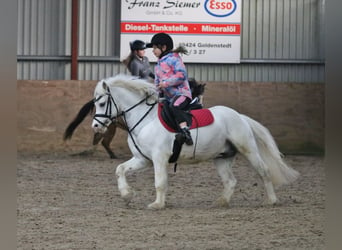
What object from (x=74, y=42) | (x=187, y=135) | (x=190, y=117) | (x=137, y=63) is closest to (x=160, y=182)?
(x=187, y=135)

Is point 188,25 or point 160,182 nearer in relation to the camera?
point 160,182

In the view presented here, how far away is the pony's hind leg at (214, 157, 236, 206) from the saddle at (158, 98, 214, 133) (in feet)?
1.67

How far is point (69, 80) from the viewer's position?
1378cm

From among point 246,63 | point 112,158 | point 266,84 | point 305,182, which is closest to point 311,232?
point 305,182

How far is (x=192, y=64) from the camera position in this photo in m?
14.7

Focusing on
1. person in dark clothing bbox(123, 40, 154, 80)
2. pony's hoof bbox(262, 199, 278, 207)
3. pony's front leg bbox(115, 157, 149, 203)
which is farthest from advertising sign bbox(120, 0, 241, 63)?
pony's front leg bbox(115, 157, 149, 203)

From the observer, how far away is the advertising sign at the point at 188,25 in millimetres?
14438

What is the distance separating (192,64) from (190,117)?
26.0 ft

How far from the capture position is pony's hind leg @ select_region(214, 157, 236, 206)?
7152 millimetres

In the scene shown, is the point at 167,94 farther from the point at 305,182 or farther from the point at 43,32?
the point at 43,32

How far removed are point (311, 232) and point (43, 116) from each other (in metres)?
8.83

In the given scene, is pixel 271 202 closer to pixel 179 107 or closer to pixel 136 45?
pixel 179 107

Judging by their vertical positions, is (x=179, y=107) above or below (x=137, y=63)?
below

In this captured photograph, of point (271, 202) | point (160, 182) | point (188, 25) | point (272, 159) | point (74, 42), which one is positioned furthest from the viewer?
point (74, 42)
